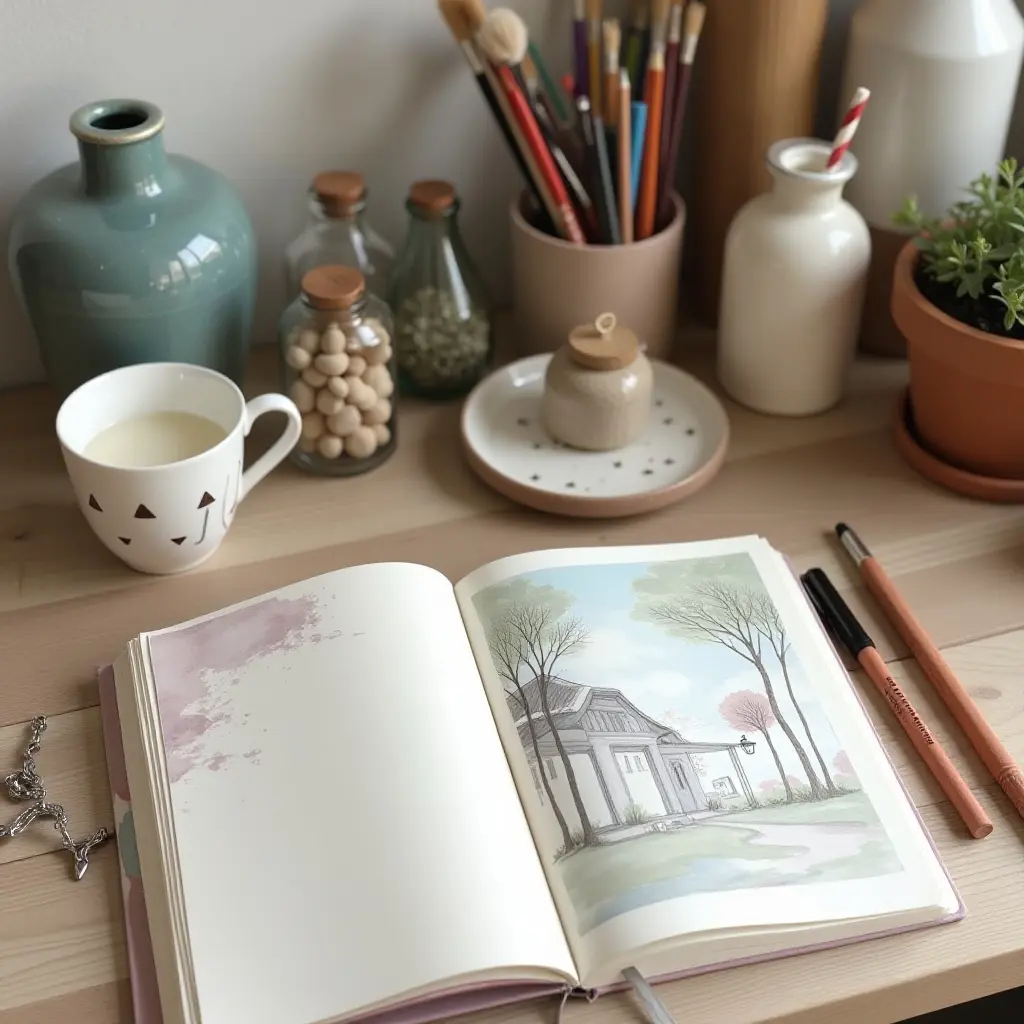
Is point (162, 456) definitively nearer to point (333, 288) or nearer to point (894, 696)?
point (333, 288)

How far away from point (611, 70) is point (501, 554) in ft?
1.12

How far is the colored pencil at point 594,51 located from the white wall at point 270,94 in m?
0.04

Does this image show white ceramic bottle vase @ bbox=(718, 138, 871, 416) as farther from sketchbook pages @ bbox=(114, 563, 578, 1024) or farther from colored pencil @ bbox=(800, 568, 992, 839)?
sketchbook pages @ bbox=(114, 563, 578, 1024)

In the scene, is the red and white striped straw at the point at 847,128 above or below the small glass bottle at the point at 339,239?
above

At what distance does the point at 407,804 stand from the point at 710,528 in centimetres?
32

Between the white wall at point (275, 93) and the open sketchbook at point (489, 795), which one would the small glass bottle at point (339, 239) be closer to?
the white wall at point (275, 93)

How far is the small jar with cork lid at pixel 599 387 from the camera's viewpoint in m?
0.84

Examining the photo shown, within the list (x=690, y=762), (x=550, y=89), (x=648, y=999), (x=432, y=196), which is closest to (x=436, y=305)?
(x=432, y=196)

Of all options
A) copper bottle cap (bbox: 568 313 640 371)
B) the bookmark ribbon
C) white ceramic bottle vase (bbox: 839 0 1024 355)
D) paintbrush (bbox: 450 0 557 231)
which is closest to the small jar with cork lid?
copper bottle cap (bbox: 568 313 640 371)

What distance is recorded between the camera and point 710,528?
0.83 metres

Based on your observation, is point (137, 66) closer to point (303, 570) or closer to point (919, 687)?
point (303, 570)

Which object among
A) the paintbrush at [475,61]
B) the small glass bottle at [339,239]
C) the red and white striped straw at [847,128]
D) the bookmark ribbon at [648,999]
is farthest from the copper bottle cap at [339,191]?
the bookmark ribbon at [648,999]

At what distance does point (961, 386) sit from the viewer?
32.3 inches

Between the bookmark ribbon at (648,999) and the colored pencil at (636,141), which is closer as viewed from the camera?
the bookmark ribbon at (648,999)
